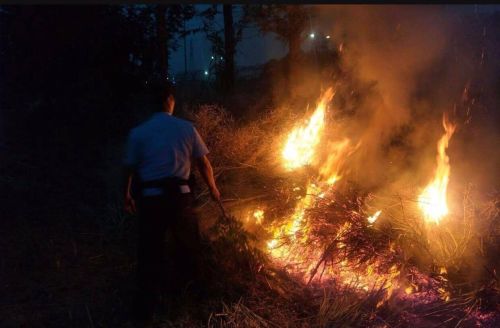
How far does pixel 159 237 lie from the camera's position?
12.5 ft

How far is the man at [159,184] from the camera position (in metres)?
3.76

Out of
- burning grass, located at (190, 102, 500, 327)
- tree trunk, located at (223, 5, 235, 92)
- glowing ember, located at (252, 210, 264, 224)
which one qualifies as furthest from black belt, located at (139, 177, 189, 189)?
tree trunk, located at (223, 5, 235, 92)

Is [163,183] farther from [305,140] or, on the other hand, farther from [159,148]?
[305,140]

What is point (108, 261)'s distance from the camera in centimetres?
511

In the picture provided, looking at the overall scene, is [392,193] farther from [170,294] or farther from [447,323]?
[170,294]

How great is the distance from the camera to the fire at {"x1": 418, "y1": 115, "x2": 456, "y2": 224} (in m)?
5.23

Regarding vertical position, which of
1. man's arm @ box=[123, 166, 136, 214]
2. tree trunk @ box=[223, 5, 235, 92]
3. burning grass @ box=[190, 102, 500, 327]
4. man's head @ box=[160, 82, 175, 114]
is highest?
tree trunk @ box=[223, 5, 235, 92]

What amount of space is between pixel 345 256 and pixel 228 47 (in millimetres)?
9276

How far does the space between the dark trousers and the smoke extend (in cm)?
307

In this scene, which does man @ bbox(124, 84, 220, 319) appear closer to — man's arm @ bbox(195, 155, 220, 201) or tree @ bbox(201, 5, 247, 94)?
man's arm @ bbox(195, 155, 220, 201)

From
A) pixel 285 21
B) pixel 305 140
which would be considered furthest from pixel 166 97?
pixel 285 21

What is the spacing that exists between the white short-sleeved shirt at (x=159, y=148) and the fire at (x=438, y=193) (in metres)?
2.65

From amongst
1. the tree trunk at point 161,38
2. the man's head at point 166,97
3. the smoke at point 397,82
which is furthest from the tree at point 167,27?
the man's head at point 166,97

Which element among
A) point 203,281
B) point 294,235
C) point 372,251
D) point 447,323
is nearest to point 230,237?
point 203,281
